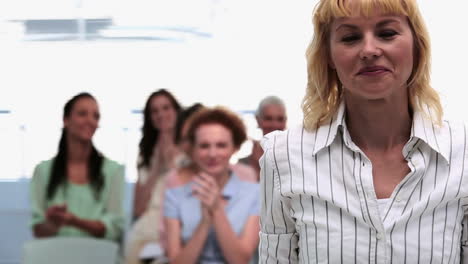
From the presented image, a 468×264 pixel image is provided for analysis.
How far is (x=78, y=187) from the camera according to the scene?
3.44 metres

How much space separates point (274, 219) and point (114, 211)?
2.17 m

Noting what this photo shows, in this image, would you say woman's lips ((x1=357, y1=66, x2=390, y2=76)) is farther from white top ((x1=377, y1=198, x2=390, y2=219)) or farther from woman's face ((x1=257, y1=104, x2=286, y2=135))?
woman's face ((x1=257, y1=104, x2=286, y2=135))

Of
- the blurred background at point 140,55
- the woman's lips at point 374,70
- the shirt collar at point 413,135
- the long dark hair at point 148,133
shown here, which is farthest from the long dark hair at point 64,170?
the woman's lips at point 374,70

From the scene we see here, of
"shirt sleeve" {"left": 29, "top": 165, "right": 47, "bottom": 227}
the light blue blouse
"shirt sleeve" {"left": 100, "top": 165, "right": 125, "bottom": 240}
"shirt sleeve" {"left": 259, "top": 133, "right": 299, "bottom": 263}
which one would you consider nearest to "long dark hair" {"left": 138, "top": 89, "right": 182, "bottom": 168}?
"shirt sleeve" {"left": 100, "top": 165, "right": 125, "bottom": 240}

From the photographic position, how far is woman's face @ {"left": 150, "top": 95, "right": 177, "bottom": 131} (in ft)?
11.4

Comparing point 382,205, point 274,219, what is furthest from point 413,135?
point 274,219

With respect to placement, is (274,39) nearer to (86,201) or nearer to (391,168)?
(86,201)

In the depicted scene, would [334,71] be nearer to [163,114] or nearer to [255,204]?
[255,204]

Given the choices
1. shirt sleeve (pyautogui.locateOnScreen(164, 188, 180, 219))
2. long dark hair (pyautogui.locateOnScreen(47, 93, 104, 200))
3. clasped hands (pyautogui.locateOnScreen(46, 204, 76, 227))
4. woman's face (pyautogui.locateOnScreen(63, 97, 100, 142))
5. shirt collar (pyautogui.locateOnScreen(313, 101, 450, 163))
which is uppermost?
woman's face (pyautogui.locateOnScreen(63, 97, 100, 142))

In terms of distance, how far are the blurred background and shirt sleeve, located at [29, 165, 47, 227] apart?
0.63 m

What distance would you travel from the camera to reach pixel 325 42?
1.28 metres

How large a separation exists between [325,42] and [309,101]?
93mm

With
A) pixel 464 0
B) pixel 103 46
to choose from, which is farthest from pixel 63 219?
pixel 464 0

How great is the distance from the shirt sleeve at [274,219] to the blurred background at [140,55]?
280 cm
